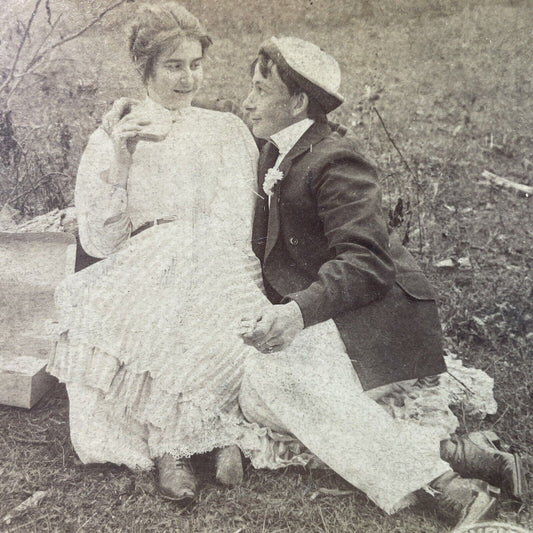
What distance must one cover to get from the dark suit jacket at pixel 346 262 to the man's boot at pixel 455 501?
413mm

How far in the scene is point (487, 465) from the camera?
233 centimetres

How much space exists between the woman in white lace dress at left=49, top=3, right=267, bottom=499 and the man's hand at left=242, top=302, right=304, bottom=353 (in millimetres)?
111

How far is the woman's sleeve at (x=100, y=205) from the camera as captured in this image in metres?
2.40

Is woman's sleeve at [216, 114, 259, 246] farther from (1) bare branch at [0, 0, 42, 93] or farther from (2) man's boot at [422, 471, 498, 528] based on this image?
(2) man's boot at [422, 471, 498, 528]

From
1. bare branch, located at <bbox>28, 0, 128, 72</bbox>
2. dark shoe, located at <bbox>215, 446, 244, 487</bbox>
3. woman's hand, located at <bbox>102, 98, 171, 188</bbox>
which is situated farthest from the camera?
bare branch, located at <bbox>28, 0, 128, 72</bbox>

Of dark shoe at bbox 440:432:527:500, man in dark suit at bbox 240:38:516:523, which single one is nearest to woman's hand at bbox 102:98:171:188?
man in dark suit at bbox 240:38:516:523

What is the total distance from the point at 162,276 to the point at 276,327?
519 mm

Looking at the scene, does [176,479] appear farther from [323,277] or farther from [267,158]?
[267,158]

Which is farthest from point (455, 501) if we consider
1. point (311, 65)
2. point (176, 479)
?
point (311, 65)

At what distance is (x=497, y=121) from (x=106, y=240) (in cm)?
176

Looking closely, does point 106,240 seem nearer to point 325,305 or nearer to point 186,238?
point 186,238

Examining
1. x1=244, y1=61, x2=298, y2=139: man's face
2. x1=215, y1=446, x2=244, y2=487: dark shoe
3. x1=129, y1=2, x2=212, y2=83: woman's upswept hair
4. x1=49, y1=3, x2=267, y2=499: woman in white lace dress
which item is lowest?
x1=215, y1=446, x2=244, y2=487: dark shoe

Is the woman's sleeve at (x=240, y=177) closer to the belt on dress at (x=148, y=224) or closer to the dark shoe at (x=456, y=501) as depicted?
the belt on dress at (x=148, y=224)

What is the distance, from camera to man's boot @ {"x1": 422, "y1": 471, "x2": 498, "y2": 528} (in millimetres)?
2227
